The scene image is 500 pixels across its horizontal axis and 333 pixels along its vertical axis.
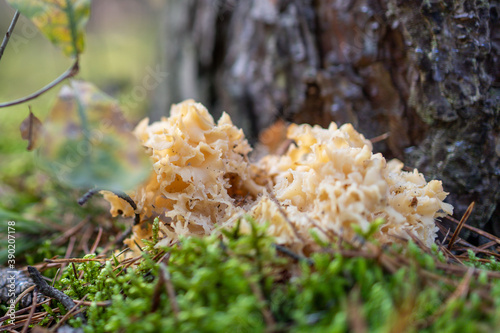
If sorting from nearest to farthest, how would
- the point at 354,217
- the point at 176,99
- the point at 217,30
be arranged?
the point at 354,217, the point at 217,30, the point at 176,99

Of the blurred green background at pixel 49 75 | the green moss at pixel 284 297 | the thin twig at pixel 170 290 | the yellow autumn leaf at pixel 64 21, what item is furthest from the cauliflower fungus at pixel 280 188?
the blurred green background at pixel 49 75

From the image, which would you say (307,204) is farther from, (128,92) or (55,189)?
(128,92)

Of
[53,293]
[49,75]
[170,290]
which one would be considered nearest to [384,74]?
[170,290]

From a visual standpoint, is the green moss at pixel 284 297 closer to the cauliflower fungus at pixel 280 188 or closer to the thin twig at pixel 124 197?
the cauliflower fungus at pixel 280 188

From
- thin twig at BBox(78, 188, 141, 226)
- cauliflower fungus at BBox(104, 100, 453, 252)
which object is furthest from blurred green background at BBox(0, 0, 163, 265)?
cauliflower fungus at BBox(104, 100, 453, 252)

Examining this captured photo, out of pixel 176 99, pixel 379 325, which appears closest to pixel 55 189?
pixel 176 99

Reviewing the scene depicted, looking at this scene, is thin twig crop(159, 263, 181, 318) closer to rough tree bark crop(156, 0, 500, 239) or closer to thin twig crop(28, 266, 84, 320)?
thin twig crop(28, 266, 84, 320)
